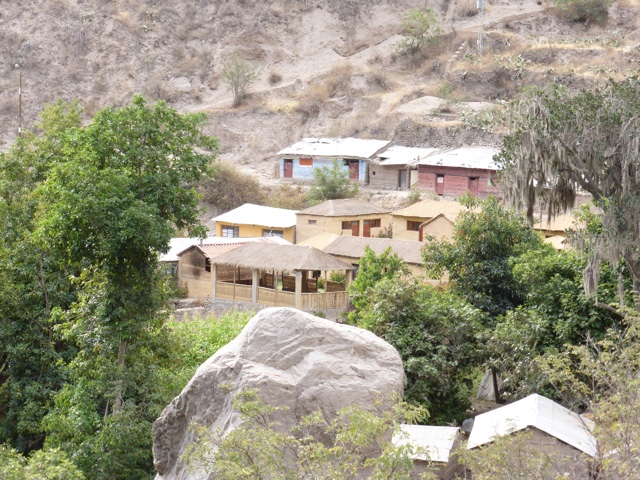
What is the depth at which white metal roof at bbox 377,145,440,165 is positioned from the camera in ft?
182

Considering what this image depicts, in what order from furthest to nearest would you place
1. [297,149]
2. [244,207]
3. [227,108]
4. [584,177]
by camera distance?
[227,108] < [297,149] < [244,207] < [584,177]

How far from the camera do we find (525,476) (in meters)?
10.2

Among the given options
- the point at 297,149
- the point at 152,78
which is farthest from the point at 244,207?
the point at 152,78

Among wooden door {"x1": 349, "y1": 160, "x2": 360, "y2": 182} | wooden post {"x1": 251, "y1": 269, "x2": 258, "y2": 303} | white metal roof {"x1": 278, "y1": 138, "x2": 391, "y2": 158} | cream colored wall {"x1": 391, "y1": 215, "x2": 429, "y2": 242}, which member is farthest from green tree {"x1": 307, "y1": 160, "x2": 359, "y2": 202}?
wooden post {"x1": 251, "y1": 269, "x2": 258, "y2": 303}

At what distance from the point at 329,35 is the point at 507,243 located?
55833 millimetres

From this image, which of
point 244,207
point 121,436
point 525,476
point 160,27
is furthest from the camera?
point 160,27

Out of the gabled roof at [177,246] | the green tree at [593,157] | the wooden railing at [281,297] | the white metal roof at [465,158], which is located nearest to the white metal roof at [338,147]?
the white metal roof at [465,158]

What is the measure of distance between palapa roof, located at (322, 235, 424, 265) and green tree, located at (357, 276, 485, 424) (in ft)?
55.9

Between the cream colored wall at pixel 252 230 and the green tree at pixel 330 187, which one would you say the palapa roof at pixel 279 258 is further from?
the green tree at pixel 330 187

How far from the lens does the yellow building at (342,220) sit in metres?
46.8

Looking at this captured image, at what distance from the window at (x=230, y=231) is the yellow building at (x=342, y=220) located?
3.51 meters

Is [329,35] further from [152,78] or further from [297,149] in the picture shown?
[297,149]

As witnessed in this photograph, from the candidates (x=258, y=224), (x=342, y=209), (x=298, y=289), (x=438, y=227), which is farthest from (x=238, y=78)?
(x=298, y=289)

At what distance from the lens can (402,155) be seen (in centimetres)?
5666
